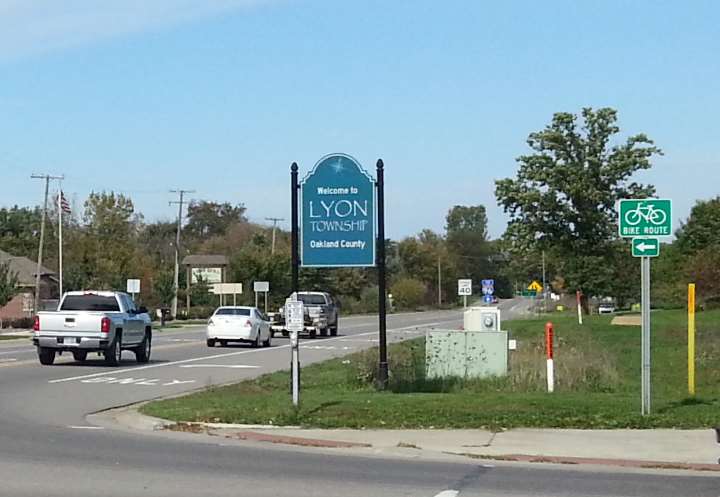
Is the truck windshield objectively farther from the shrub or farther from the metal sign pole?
the shrub

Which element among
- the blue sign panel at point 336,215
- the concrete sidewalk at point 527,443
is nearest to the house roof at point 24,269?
the blue sign panel at point 336,215

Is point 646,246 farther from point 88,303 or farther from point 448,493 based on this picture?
point 88,303

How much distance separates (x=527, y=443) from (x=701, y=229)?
66.7 meters

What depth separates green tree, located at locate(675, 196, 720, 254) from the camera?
75.4 m

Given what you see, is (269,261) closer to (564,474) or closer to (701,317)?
(701,317)

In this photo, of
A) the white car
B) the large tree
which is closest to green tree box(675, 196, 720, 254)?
the large tree

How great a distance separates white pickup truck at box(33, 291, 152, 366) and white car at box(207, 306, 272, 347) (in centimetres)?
970

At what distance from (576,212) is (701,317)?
581 inches

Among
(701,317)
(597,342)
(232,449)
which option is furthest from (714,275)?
(232,449)

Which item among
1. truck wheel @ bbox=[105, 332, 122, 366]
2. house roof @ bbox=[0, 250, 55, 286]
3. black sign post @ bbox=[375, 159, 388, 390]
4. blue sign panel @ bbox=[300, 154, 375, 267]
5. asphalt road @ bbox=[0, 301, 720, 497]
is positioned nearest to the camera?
asphalt road @ bbox=[0, 301, 720, 497]

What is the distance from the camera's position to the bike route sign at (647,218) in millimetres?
15820

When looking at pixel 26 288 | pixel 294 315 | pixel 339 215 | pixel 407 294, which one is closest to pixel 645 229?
pixel 294 315

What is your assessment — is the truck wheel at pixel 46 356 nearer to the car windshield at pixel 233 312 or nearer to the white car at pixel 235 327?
the white car at pixel 235 327

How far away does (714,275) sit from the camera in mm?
55750
